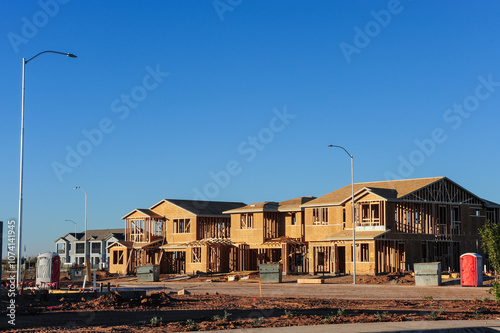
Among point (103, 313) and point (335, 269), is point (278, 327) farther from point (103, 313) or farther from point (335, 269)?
point (335, 269)

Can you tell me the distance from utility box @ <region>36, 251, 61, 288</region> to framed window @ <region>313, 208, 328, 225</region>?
26.7 meters

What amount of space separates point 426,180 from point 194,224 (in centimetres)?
2298

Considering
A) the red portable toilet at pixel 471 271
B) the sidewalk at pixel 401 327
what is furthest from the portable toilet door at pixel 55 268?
the red portable toilet at pixel 471 271

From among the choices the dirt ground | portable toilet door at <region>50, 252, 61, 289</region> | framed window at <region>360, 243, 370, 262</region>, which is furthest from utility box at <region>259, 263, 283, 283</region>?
the dirt ground

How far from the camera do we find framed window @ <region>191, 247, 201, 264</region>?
62719mm

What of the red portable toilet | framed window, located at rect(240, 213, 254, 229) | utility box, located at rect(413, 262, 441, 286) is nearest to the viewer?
the red portable toilet

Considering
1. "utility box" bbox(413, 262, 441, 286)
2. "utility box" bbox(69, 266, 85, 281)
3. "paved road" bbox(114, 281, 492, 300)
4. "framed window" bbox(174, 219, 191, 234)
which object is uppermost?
"framed window" bbox(174, 219, 191, 234)

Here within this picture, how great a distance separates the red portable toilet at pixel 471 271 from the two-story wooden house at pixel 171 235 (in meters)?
29.5

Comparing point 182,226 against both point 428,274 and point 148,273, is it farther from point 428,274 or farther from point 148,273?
point 428,274

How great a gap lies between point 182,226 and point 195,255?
528 cm

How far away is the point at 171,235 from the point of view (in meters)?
67.1

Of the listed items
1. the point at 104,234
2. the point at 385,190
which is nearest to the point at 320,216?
the point at 385,190

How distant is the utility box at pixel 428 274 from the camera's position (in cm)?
3853

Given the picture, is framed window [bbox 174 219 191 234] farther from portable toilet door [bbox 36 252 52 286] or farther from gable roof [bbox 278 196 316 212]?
portable toilet door [bbox 36 252 52 286]
